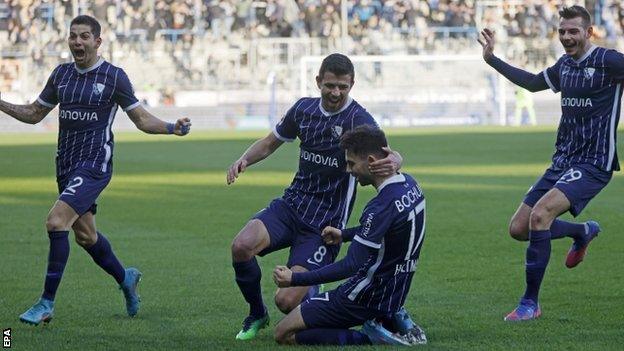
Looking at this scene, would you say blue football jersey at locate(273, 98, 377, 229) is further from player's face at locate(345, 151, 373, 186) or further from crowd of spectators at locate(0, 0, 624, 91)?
crowd of spectators at locate(0, 0, 624, 91)

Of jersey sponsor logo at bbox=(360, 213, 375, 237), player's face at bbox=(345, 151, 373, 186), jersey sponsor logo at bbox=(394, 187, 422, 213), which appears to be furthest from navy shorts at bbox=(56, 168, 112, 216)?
jersey sponsor logo at bbox=(394, 187, 422, 213)

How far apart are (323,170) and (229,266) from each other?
3.64m

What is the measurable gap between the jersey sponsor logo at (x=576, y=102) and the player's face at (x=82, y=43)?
326 cm

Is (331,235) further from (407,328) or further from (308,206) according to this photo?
(308,206)

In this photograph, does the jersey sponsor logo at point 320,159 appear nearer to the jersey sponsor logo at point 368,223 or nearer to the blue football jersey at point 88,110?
the jersey sponsor logo at point 368,223

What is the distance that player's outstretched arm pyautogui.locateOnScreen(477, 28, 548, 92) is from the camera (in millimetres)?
9359

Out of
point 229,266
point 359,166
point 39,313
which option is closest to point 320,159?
point 359,166

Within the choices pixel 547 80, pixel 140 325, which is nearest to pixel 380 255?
pixel 140 325

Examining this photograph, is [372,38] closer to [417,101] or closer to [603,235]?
[417,101]

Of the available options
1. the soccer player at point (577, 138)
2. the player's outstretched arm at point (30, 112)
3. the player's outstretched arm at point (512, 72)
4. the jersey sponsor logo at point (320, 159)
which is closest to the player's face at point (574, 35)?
the soccer player at point (577, 138)

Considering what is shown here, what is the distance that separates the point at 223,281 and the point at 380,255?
3.73m

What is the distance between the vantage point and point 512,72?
375 inches

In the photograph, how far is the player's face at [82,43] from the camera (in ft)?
29.0

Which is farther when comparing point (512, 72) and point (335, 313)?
point (512, 72)
